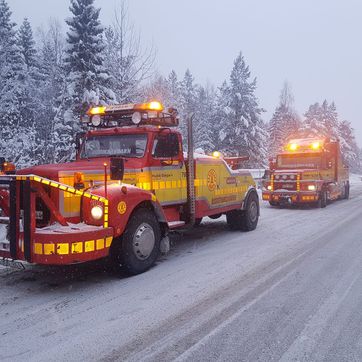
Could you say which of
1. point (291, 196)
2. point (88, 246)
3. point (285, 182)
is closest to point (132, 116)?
point (88, 246)

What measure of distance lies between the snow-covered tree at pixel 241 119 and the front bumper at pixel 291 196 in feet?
74.8

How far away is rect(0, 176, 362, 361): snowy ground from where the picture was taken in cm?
361

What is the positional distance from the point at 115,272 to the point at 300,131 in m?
50.5

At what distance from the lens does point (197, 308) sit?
456 centimetres

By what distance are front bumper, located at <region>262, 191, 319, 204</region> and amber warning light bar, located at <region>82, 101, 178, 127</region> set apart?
26.8 feet

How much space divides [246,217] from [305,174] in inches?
233

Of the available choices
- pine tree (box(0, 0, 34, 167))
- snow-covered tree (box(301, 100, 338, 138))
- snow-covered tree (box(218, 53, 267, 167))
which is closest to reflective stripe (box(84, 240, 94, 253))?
pine tree (box(0, 0, 34, 167))

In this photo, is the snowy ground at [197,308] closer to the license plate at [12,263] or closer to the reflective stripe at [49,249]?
the license plate at [12,263]

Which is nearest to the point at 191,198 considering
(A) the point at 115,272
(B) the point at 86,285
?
(A) the point at 115,272

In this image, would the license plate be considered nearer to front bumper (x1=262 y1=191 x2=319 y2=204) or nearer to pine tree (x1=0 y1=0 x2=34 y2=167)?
front bumper (x1=262 y1=191 x2=319 y2=204)

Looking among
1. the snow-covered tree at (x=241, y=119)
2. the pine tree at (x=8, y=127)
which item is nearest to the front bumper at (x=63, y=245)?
the pine tree at (x=8, y=127)

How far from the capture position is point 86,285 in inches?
218

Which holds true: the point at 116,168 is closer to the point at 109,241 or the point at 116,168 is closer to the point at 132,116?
the point at 109,241

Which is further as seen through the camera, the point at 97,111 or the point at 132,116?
the point at 97,111
